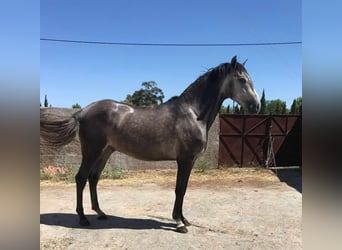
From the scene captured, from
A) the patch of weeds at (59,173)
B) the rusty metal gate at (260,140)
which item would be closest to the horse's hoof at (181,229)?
the patch of weeds at (59,173)

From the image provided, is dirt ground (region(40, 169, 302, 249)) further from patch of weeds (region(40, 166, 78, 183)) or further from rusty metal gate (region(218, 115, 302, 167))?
rusty metal gate (region(218, 115, 302, 167))

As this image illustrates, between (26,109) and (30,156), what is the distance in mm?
158

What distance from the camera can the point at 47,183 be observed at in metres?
8.23

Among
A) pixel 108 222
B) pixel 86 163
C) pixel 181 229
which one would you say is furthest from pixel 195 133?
pixel 108 222

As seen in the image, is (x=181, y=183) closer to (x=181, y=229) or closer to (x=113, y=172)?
(x=181, y=229)

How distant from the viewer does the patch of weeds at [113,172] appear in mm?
9086

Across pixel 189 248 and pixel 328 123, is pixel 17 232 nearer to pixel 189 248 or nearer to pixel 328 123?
pixel 328 123

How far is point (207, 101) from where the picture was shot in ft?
14.7

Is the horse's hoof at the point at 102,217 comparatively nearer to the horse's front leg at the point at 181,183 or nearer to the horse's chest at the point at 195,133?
the horse's front leg at the point at 181,183

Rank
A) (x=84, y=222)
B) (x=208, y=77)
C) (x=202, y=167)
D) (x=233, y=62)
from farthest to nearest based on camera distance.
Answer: (x=202, y=167)
(x=208, y=77)
(x=84, y=222)
(x=233, y=62)

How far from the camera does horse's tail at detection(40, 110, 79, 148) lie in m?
4.19

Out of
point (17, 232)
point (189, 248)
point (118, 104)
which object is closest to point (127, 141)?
point (118, 104)

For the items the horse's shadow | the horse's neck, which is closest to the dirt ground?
the horse's shadow

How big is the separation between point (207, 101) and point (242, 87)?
0.52 meters
